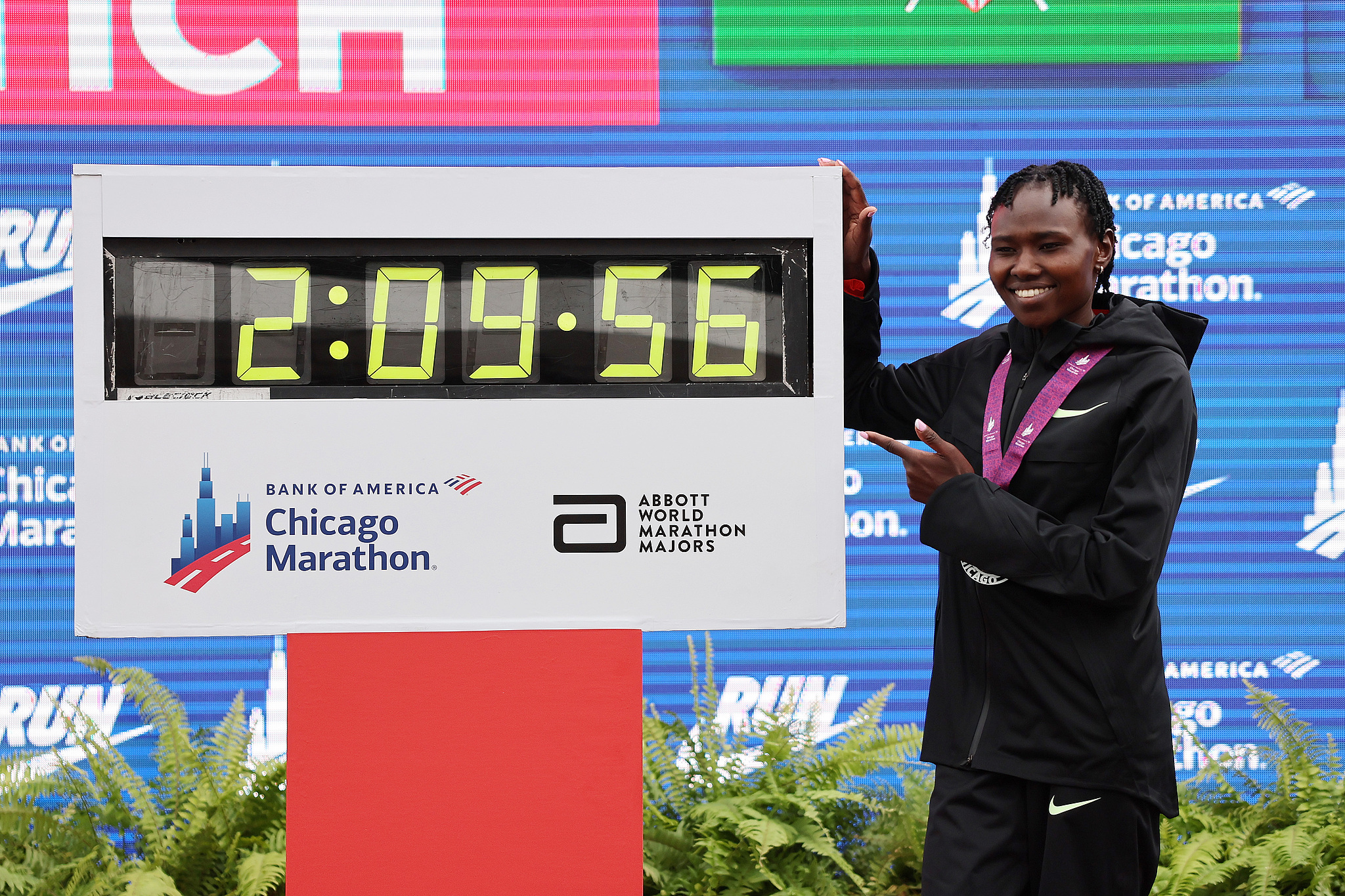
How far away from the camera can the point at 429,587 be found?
229 centimetres

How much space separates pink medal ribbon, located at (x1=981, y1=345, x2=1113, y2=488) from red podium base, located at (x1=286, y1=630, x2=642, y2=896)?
859 mm

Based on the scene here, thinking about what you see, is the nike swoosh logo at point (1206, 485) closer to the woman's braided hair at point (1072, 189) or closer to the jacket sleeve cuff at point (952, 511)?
the woman's braided hair at point (1072, 189)

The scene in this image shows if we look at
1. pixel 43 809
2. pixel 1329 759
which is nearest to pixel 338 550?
pixel 43 809

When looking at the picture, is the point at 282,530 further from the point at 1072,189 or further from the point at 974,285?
the point at 974,285

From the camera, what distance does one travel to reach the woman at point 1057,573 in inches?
82.3

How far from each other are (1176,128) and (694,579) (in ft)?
12.1

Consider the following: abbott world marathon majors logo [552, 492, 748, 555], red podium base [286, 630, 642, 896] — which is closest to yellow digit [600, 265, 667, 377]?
abbott world marathon majors logo [552, 492, 748, 555]

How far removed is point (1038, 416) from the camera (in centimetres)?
218

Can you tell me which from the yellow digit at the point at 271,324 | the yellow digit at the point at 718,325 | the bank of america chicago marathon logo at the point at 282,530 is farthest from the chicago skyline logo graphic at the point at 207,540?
the yellow digit at the point at 718,325

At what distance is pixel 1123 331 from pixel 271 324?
1775mm

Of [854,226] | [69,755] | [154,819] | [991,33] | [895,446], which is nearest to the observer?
[895,446]

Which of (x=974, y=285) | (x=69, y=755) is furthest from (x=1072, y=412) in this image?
(x=69, y=755)

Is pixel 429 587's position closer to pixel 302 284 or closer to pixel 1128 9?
pixel 302 284

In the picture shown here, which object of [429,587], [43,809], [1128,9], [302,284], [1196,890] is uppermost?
[1128,9]
